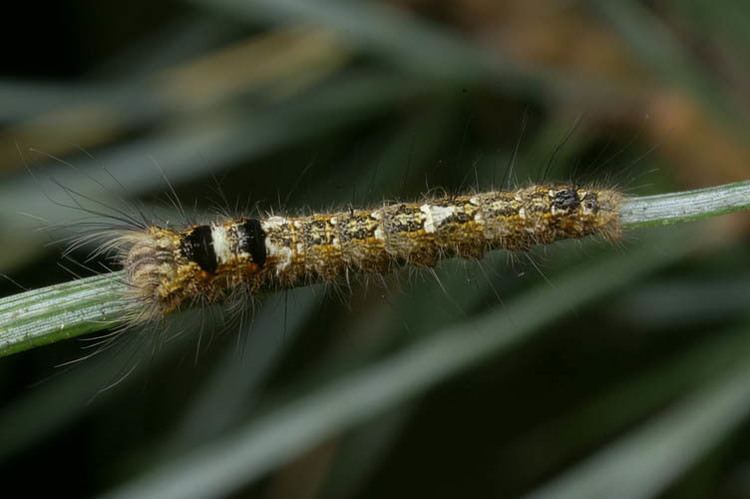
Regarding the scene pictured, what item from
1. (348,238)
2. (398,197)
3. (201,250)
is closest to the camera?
(201,250)

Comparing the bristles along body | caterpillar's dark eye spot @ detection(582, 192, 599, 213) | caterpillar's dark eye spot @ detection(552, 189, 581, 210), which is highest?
the bristles along body

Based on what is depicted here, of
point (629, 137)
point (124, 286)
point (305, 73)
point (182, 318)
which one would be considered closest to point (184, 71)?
point (305, 73)

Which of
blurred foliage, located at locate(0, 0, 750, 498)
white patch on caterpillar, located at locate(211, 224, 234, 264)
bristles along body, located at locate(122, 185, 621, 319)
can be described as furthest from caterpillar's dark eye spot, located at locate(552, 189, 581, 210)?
white patch on caterpillar, located at locate(211, 224, 234, 264)

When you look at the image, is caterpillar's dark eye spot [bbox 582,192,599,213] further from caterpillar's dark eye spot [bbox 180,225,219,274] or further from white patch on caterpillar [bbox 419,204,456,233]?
caterpillar's dark eye spot [bbox 180,225,219,274]

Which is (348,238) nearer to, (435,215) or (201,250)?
(435,215)

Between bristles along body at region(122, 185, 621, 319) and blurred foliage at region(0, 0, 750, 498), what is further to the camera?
bristles along body at region(122, 185, 621, 319)

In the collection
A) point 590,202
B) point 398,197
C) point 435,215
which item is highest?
point 398,197

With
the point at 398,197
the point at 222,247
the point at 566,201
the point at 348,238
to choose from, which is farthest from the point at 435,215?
the point at 222,247

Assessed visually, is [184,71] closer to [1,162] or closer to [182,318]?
[1,162]
